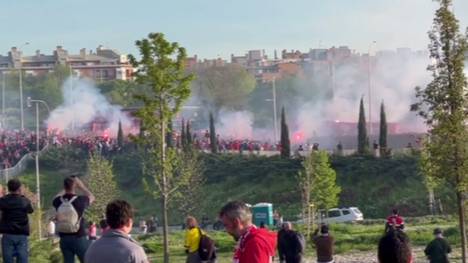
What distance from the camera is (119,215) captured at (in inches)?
368

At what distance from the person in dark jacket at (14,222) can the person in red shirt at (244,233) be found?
463cm

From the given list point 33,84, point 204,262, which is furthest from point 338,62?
point 204,262

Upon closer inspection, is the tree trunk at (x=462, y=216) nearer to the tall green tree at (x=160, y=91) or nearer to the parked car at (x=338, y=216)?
the tall green tree at (x=160, y=91)

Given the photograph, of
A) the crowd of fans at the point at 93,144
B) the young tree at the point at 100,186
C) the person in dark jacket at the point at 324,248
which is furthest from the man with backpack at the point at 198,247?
the crowd of fans at the point at 93,144

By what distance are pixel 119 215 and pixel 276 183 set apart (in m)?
63.8

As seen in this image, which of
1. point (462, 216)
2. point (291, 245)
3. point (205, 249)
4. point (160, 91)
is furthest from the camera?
point (160, 91)

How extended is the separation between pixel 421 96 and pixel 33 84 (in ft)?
477

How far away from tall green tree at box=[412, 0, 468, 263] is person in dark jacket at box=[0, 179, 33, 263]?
16.3 metres

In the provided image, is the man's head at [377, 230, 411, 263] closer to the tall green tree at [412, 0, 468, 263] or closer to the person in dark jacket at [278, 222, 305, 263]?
the person in dark jacket at [278, 222, 305, 263]

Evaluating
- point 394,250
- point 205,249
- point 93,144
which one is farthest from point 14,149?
point 394,250

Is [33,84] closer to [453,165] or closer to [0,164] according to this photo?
[0,164]

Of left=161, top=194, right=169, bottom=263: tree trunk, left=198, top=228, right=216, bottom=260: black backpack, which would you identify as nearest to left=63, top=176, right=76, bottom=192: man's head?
left=198, top=228, right=216, bottom=260: black backpack

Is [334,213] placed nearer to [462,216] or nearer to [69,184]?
[462,216]

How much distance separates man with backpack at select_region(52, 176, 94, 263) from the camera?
14.2 meters
